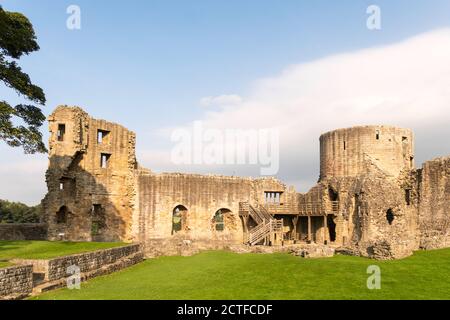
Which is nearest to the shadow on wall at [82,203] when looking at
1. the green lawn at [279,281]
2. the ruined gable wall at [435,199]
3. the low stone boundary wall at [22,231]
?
the low stone boundary wall at [22,231]

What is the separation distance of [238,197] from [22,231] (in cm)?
1603

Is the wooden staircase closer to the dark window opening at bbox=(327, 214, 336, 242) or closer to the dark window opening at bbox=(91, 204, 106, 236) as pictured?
the dark window opening at bbox=(327, 214, 336, 242)

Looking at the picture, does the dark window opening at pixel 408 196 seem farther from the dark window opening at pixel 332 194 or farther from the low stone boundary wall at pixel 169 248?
the low stone boundary wall at pixel 169 248

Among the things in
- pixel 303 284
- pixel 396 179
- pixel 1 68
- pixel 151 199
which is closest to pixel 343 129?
pixel 396 179

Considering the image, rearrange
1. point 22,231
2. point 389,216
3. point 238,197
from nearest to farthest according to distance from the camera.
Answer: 1. point 22,231
2. point 389,216
3. point 238,197

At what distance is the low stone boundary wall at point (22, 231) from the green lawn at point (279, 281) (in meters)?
Answer: 12.8

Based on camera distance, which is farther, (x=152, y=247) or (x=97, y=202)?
(x=97, y=202)

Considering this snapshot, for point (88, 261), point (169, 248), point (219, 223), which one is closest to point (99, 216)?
point (169, 248)

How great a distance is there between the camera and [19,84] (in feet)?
66.6

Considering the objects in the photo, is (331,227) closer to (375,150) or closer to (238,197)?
(375,150)

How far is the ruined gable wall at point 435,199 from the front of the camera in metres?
25.4

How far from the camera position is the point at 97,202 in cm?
3062

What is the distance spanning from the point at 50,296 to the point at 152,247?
13.5 meters

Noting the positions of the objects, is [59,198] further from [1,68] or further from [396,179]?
[396,179]
